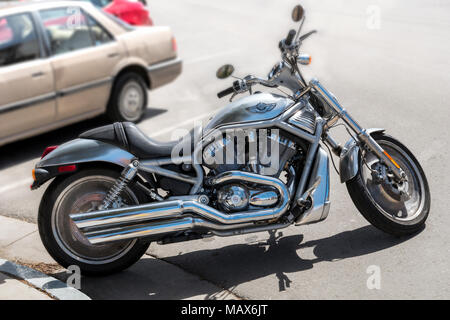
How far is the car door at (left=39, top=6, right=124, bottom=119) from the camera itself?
8.09 metres

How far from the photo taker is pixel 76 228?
4734 millimetres

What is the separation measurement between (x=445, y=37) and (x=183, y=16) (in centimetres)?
771

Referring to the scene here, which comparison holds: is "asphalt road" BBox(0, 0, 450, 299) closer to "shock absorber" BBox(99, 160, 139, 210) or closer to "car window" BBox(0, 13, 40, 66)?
"shock absorber" BBox(99, 160, 139, 210)

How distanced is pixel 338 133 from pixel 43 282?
417 cm

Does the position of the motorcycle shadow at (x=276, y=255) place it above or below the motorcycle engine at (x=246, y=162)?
below

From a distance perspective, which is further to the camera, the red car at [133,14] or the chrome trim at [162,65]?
the red car at [133,14]

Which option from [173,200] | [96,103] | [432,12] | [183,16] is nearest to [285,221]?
[173,200]

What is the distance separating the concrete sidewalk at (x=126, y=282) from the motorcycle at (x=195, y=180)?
0.12 m

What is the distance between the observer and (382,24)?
13.6 m

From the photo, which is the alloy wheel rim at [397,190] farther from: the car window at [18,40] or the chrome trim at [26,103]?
the car window at [18,40]

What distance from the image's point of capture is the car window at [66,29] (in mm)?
8102

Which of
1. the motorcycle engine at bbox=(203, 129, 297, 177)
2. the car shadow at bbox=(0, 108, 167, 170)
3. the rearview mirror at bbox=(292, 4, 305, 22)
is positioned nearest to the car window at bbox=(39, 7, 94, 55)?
the car shadow at bbox=(0, 108, 167, 170)

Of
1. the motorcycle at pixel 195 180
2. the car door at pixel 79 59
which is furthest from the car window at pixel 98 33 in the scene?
the motorcycle at pixel 195 180

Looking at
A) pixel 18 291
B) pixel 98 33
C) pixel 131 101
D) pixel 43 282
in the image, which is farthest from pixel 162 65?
pixel 18 291
